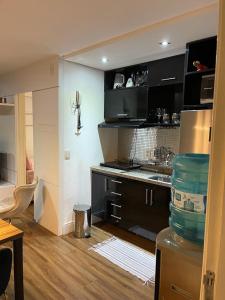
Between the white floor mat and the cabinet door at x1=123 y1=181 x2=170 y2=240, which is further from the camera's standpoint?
the cabinet door at x1=123 y1=181 x2=170 y2=240

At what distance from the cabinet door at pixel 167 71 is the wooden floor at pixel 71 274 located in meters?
2.25

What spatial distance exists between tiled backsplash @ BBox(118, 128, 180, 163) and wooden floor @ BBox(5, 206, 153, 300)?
1.39m

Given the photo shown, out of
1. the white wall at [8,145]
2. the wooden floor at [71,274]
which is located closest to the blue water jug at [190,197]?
the wooden floor at [71,274]

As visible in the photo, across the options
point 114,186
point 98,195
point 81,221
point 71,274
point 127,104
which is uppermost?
point 127,104

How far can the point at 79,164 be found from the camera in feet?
11.4

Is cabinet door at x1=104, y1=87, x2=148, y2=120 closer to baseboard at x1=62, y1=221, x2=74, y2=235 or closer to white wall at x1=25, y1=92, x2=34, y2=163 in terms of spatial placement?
baseboard at x1=62, y1=221, x2=74, y2=235

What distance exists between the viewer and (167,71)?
294 cm

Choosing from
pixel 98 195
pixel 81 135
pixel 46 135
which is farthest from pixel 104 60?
pixel 98 195

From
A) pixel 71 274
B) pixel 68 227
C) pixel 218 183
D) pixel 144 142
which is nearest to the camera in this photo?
pixel 218 183

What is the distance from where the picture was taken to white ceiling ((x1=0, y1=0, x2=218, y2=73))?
1.75 meters

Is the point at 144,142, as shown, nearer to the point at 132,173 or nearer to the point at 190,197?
the point at 132,173

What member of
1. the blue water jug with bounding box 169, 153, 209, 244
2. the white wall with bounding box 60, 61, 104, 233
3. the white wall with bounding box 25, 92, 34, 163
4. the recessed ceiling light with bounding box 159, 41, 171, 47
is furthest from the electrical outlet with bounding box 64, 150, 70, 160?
the blue water jug with bounding box 169, 153, 209, 244

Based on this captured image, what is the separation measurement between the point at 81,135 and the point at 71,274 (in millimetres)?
1806

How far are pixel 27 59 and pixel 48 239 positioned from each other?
8.23 ft
